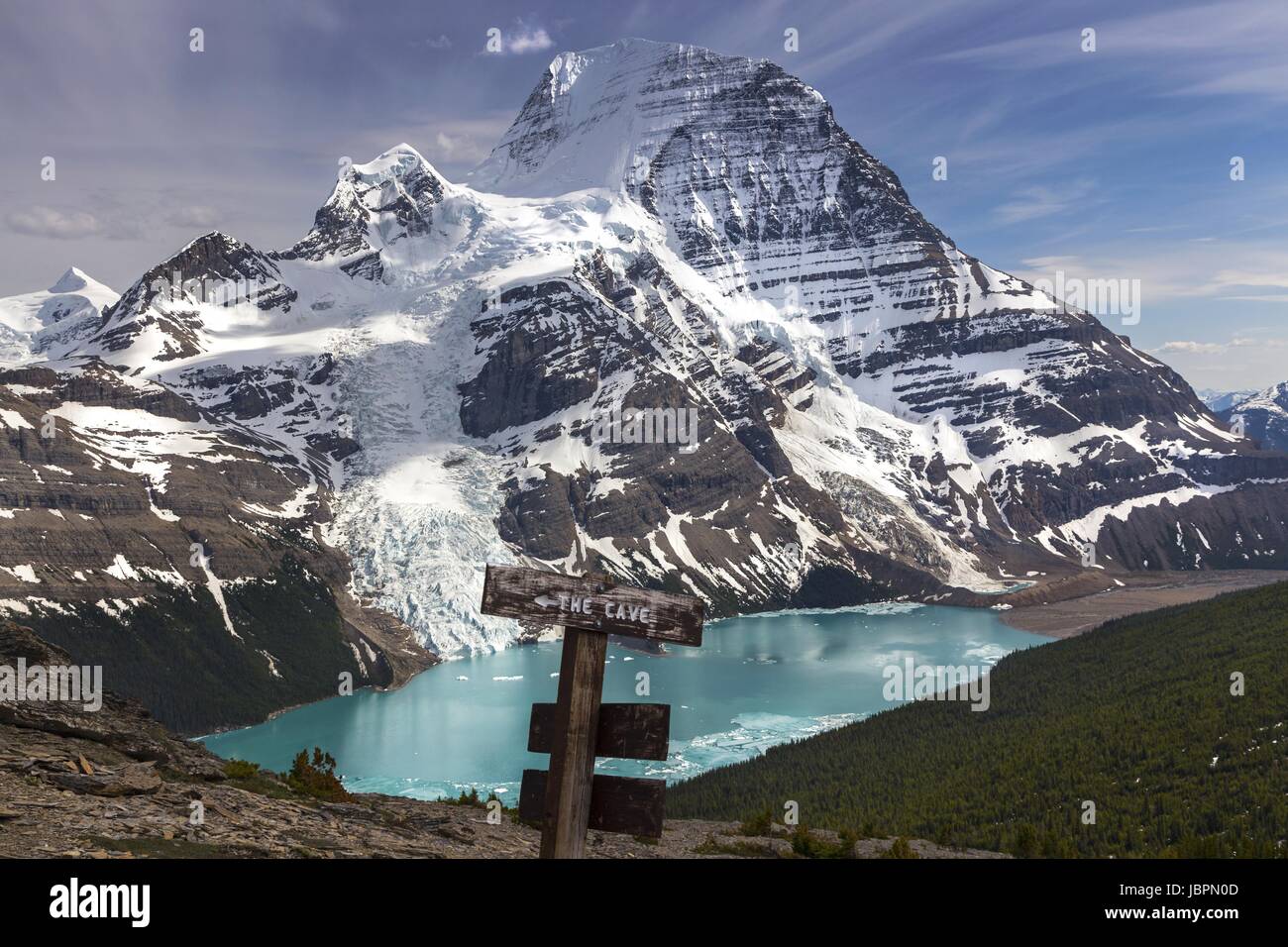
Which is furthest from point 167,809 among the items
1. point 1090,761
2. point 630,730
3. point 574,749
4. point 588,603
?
point 1090,761

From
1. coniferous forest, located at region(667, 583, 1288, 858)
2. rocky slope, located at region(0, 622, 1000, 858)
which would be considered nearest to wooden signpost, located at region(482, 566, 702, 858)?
rocky slope, located at region(0, 622, 1000, 858)

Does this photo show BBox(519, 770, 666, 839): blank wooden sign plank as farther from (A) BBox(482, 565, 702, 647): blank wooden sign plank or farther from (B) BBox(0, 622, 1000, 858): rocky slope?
(B) BBox(0, 622, 1000, 858): rocky slope

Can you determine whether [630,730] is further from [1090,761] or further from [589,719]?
[1090,761]
